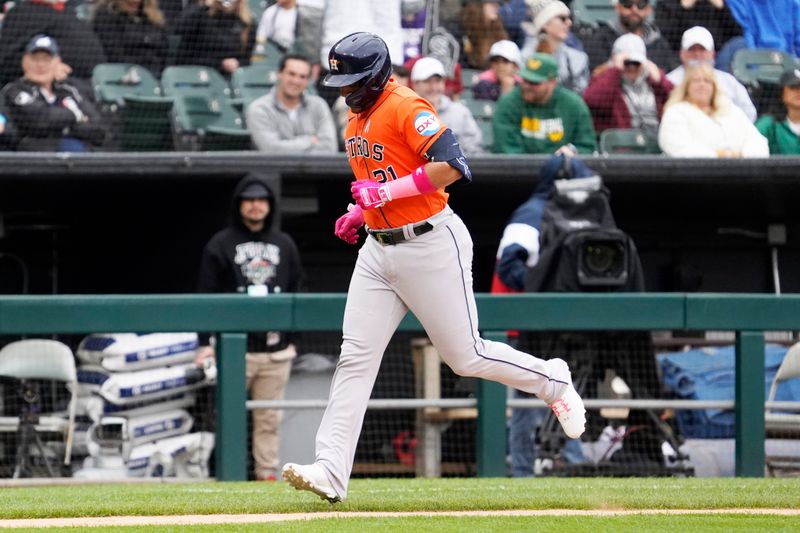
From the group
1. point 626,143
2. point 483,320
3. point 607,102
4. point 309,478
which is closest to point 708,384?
point 483,320

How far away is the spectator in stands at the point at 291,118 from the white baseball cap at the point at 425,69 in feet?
2.11

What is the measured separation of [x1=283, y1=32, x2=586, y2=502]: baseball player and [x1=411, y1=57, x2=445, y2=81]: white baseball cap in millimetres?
4094

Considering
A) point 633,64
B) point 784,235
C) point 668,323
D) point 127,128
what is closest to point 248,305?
point 668,323

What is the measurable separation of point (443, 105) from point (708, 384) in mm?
2640

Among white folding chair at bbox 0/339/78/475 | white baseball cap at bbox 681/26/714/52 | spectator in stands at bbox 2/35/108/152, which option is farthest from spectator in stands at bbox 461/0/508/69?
white folding chair at bbox 0/339/78/475

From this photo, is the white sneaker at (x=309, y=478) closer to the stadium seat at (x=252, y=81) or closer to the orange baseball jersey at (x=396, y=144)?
the orange baseball jersey at (x=396, y=144)

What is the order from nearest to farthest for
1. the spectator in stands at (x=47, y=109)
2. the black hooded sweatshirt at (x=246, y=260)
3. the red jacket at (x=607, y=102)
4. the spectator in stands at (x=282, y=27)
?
1. the black hooded sweatshirt at (x=246, y=260)
2. the spectator in stands at (x=47, y=109)
3. the red jacket at (x=607, y=102)
4. the spectator in stands at (x=282, y=27)

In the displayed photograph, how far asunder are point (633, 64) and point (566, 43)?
81cm

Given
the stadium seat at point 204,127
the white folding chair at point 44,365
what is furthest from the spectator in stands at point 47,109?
the white folding chair at point 44,365

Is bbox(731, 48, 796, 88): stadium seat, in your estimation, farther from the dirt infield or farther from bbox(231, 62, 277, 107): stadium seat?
the dirt infield

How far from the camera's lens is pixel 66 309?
263 inches

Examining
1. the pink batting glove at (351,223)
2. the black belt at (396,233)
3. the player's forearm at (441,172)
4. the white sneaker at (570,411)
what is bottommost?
the white sneaker at (570,411)

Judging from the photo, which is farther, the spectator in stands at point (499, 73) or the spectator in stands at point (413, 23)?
the spectator in stands at point (413, 23)

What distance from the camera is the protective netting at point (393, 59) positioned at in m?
8.87
